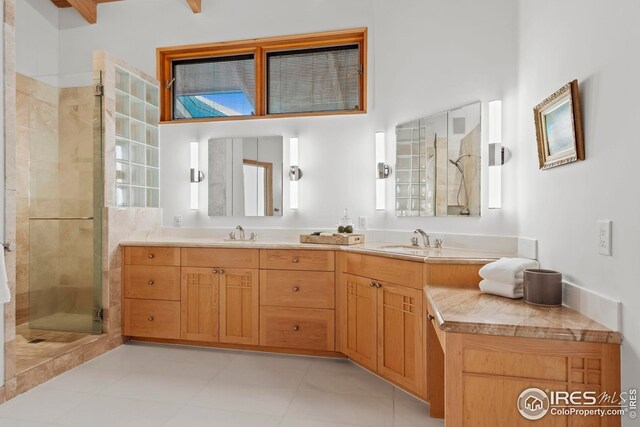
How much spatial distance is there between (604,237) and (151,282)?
3.13 m

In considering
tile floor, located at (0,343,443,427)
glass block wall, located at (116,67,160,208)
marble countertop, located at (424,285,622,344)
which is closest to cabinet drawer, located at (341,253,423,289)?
marble countertop, located at (424,285,622,344)

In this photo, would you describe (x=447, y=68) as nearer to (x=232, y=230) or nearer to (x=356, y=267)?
(x=356, y=267)

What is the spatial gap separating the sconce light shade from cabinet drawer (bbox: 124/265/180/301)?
251 centimetres

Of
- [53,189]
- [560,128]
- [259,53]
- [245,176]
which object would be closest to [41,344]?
[53,189]

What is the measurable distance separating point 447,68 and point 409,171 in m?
0.80

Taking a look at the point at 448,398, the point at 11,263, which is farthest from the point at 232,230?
the point at 448,398

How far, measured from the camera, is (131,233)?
3.40 meters

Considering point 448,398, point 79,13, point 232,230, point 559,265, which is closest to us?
point 448,398

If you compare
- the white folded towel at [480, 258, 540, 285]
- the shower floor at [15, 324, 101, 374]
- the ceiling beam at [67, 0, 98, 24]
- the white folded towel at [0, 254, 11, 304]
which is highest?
the ceiling beam at [67, 0, 98, 24]

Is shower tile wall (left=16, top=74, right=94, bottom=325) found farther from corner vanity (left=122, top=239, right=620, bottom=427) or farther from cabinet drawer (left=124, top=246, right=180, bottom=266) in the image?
corner vanity (left=122, top=239, right=620, bottom=427)

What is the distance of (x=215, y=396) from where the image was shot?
2.38 metres

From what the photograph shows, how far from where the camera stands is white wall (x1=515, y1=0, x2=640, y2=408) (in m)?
1.23

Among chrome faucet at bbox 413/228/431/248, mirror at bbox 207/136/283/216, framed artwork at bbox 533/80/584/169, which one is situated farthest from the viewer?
mirror at bbox 207/136/283/216

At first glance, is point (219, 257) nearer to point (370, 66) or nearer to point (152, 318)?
point (152, 318)
